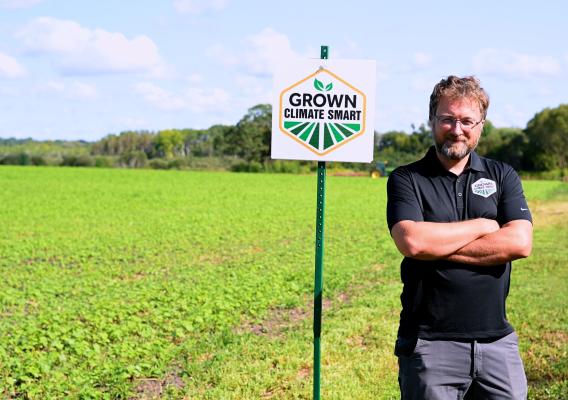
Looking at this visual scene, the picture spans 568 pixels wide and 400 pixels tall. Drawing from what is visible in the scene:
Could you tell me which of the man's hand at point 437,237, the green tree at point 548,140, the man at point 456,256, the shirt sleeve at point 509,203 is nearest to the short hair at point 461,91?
the man at point 456,256

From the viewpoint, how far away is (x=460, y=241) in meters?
3.36

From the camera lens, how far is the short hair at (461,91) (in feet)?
11.2

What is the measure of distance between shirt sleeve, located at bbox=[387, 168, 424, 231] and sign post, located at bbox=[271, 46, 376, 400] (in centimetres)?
102

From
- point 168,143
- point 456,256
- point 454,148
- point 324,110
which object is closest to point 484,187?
point 454,148

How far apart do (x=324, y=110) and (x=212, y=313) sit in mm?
5280

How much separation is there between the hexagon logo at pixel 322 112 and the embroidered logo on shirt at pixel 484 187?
122 cm

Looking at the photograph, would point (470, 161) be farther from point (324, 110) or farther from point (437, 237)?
point (324, 110)

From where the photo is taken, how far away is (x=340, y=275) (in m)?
12.5

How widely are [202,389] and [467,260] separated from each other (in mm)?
3640

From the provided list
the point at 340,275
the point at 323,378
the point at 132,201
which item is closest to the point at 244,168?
the point at 132,201

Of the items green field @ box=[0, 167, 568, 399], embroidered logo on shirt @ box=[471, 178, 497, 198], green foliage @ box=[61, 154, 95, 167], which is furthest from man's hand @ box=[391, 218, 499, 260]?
green foliage @ box=[61, 154, 95, 167]

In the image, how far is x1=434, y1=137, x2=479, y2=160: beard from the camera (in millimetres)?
3416

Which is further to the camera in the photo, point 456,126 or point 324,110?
point 324,110

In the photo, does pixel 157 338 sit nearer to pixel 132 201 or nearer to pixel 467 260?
pixel 467 260
